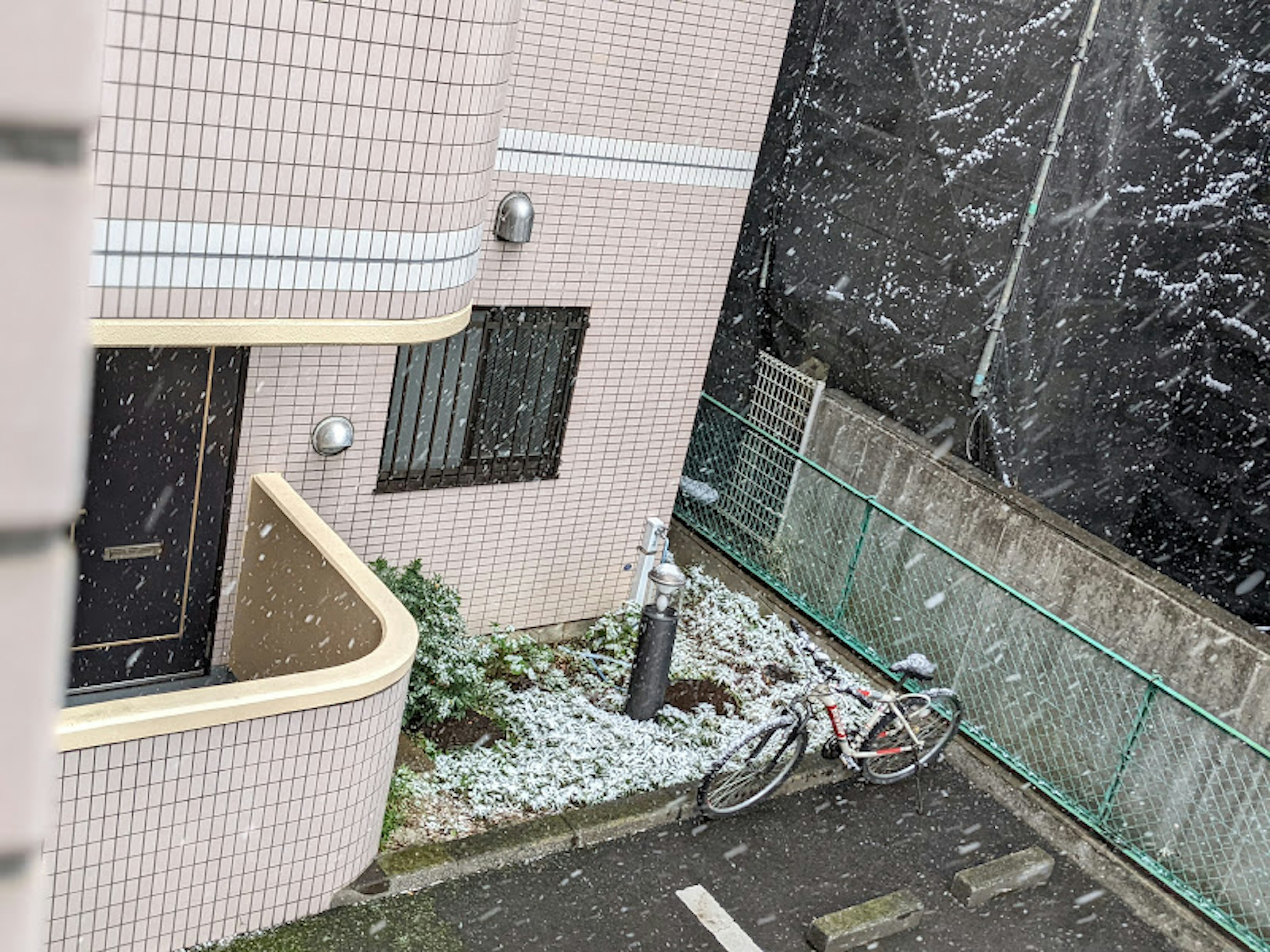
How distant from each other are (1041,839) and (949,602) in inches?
80.7

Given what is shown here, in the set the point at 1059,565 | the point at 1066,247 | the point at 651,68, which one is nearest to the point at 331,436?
the point at 651,68

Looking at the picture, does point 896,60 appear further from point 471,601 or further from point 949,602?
point 471,601

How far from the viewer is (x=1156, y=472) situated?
13336 millimetres

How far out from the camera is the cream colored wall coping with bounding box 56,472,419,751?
6152 mm

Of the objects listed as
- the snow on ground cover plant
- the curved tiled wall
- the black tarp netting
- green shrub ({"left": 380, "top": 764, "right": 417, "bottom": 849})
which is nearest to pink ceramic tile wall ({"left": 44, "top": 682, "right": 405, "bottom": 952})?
green shrub ({"left": 380, "top": 764, "right": 417, "bottom": 849})

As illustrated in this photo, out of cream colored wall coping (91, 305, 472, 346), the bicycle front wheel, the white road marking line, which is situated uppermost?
cream colored wall coping (91, 305, 472, 346)

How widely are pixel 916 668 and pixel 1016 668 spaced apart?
1.14m

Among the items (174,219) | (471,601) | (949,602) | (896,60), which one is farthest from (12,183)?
(896,60)

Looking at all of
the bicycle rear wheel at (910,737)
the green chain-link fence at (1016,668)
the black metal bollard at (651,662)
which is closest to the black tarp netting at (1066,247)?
the green chain-link fence at (1016,668)

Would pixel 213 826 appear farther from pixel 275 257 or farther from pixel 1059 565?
pixel 1059 565

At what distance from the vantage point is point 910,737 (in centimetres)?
979

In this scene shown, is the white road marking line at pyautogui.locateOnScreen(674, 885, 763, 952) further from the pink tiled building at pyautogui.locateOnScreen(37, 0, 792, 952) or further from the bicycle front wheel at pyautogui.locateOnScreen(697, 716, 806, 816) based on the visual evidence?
the pink tiled building at pyautogui.locateOnScreen(37, 0, 792, 952)

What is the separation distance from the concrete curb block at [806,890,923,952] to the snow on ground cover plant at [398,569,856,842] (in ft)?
4.79

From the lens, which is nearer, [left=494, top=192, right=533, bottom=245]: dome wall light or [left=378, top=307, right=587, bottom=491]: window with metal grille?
[left=494, top=192, right=533, bottom=245]: dome wall light
